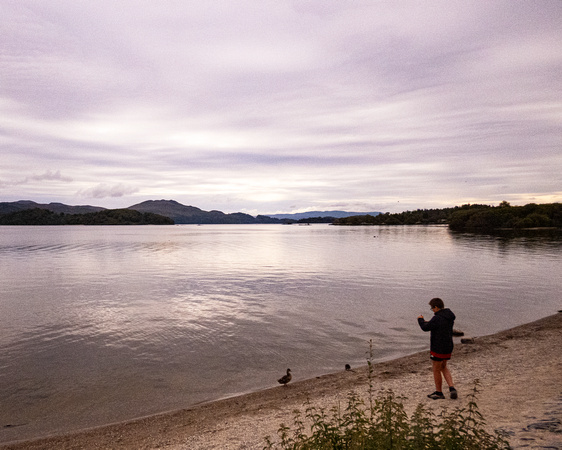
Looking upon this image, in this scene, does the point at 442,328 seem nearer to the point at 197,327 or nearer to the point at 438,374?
the point at 438,374

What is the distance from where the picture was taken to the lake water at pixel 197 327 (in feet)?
49.6

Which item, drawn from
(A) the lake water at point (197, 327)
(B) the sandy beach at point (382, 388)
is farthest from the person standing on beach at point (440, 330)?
(A) the lake water at point (197, 327)

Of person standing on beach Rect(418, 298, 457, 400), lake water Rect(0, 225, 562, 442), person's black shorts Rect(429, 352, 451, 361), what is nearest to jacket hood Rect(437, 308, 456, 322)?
person standing on beach Rect(418, 298, 457, 400)

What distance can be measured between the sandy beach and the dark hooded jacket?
6.08 feet

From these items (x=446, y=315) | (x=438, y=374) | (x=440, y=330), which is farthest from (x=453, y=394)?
(x=446, y=315)

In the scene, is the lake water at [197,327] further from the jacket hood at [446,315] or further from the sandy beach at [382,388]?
the jacket hood at [446,315]

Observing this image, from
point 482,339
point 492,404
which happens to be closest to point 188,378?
point 492,404

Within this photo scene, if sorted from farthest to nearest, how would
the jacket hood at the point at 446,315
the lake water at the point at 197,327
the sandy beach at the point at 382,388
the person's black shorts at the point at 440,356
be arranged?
1. the lake water at the point at 197,327
2. the person's black shorts at the point at 440,356
3. the jacket hood at the point at 446,315
4. the sandy beach at the point at 382,388

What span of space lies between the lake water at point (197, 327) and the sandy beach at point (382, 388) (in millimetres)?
1215

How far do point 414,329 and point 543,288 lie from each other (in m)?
24.0

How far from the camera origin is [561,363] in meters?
15.9

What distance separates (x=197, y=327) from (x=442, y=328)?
57.7 ft

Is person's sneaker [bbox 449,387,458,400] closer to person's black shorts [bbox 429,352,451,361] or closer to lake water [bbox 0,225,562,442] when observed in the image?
person's black shorts [bbox 429,352,451,361]

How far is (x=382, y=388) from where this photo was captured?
11.9 m
